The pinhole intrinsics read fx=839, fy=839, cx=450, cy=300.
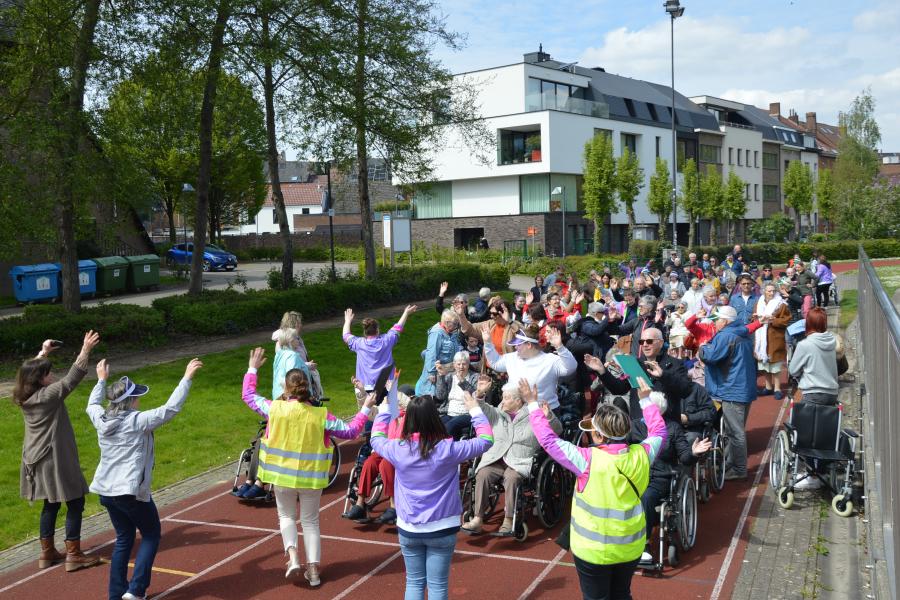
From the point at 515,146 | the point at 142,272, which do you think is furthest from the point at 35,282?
the point at 515,146

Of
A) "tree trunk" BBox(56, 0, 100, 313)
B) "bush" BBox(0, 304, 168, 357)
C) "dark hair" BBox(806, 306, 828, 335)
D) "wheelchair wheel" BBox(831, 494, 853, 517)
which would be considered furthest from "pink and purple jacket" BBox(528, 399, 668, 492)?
"tree trunk" BBox(56, 0, 100, 313)

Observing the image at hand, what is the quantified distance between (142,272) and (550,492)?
90.0 feet

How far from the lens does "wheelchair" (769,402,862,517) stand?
8.31 meters

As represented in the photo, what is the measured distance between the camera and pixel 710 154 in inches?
2562

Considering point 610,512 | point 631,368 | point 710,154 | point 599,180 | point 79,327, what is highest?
point 710,154

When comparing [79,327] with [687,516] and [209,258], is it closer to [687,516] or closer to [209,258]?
[687,516]

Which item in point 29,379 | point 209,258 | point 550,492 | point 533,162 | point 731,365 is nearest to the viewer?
point 29,379

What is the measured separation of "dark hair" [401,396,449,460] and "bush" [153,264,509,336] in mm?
14601

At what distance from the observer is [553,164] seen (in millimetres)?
48031

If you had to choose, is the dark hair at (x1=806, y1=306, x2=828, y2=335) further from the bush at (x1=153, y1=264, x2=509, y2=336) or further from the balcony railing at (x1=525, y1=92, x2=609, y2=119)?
the balcony railing at (x1=525, y1=92, x2=609, y2=119)

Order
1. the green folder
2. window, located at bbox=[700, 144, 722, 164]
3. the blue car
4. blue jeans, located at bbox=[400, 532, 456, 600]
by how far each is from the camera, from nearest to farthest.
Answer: blue jeans, located at bbox=[400, 532, 456, 600], the green folder, the blue car, window, located at bbox=[700, 144, 722, 164]

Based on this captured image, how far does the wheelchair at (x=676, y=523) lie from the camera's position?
7.08 m

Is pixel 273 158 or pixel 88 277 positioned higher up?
pixel 273 158

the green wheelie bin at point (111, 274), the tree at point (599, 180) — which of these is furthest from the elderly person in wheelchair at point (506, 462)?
the tree at point (599, 180)
